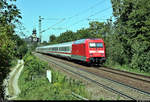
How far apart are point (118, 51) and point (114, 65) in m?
1.70

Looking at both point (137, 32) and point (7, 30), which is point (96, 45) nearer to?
point (137, 32)

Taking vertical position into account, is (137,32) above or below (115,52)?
above

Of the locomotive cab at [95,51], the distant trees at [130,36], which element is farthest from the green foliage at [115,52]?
the locomotive cab at [95,51]

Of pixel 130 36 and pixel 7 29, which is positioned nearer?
pixel 7 29

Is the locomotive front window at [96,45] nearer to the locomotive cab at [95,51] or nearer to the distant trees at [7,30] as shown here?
the locomotive cab at [95,51]

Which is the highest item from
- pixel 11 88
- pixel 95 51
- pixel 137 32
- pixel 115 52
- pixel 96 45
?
pixel 137 32

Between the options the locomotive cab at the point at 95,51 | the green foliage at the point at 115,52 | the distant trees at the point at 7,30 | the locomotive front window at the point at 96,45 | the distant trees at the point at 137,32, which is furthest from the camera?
the green foliage at the point at 115,52

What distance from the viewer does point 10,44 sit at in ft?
19.3

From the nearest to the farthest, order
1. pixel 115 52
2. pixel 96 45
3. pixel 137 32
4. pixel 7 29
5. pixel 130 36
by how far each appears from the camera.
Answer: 1. pixel 7 29
2. pixel 96 45
3. pixel 137 32
4. pixel 130 36
5. pixel 115 52

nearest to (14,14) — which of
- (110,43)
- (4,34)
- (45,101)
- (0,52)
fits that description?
(4,34)

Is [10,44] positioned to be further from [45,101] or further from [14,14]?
[45,101]

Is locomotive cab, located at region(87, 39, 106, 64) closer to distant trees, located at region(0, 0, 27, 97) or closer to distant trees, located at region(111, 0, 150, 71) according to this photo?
distant trees, located at region(111, 0, 150, 71)

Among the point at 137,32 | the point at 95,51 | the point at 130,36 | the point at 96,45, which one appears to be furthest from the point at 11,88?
the point at 137,32

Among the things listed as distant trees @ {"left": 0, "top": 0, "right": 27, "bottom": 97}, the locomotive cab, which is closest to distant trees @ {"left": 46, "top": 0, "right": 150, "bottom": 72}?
the locomotive cab
